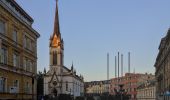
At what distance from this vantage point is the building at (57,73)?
152750 millimetres

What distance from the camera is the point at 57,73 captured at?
158500 mm

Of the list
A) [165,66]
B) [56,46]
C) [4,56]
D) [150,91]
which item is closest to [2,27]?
[4,56]

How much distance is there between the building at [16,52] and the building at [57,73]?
291ft

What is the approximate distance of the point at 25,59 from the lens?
185ft

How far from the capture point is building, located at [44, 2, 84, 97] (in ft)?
501

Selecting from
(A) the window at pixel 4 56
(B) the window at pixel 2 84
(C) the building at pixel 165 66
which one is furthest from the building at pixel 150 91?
(B) the window at pixel 2 84

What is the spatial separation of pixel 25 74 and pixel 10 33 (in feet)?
30.5

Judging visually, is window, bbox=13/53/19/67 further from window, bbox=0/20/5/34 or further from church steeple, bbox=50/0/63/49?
church steeple, bbox=50/0/63/49

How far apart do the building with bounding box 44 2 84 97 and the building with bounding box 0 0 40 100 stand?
291 feet

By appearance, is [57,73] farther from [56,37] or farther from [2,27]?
[2,27]

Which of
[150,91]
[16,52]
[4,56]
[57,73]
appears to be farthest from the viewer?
[57,73]

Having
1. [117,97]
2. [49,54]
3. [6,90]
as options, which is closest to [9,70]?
[6,90]

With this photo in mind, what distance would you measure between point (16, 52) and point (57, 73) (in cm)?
10776

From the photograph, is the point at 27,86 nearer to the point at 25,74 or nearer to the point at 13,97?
the point at 25,74
